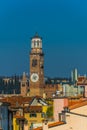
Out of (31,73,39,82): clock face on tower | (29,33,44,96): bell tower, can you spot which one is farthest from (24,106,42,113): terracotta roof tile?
(31,73,39,82): clock face on tower

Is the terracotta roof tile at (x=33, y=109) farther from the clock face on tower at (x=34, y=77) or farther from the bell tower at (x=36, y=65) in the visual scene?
the clock face on tower at (x=34, y=77)

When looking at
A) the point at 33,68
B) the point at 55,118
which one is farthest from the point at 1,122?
the point at 33,68

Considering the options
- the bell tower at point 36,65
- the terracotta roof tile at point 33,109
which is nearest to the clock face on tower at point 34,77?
the bell tower at point 36,65

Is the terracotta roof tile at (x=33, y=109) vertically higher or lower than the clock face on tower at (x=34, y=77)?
lower

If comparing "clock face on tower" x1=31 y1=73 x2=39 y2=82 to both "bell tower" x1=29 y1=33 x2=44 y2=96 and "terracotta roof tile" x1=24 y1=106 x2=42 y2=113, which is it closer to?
"bell tower" x1=29 y1=33 x2=44 y2=96

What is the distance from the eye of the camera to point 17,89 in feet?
594

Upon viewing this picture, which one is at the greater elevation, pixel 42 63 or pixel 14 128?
pixel 42 63

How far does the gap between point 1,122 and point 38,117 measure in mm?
19281

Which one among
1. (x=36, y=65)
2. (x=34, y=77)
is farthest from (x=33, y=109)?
(x=34, y=77)

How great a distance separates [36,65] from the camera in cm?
13438

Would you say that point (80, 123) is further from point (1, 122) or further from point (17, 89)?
point (17, 89)

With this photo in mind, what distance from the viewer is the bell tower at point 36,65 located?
133000 millimetres

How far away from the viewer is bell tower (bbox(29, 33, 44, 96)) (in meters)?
133

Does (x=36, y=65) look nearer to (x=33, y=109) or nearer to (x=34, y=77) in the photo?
(x=34, y=77)
